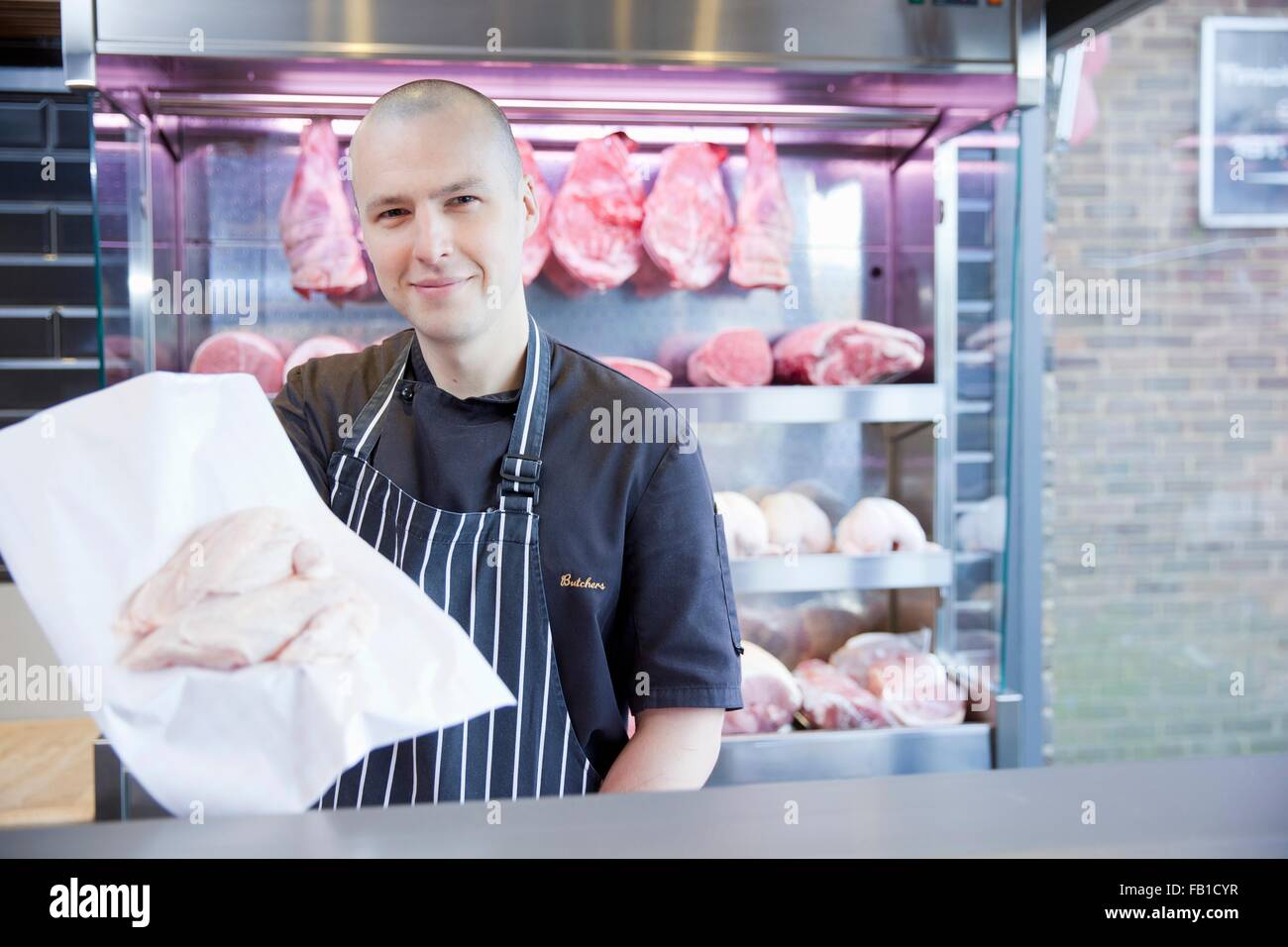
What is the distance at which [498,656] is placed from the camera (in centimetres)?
113

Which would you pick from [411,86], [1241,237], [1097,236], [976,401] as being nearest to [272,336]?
[411,86]

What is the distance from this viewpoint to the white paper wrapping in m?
0.50

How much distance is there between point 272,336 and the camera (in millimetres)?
2062

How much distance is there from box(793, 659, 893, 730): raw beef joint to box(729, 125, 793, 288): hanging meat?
0.88 meters

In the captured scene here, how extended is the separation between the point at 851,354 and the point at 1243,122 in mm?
2162

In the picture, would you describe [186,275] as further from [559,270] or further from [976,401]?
[976,401]

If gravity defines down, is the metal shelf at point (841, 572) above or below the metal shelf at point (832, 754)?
above

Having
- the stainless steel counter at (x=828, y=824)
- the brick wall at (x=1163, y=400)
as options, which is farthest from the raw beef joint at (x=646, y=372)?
the brick wall at (x=1163, y=400)

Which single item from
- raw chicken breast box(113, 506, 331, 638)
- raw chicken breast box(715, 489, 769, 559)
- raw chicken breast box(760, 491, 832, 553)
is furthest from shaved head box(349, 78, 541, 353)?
raw chicken breast box(760, 491, 832, 553)

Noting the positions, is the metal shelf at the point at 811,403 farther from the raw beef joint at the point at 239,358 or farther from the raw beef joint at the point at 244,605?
the raw beef joint at the point at 244,605

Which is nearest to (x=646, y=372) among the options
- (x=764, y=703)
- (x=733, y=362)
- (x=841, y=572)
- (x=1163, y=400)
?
(x=733, y=362)

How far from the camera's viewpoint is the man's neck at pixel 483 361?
1172 mm

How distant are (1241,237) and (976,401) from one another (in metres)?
1.90

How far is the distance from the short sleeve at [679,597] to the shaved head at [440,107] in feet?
1.31
